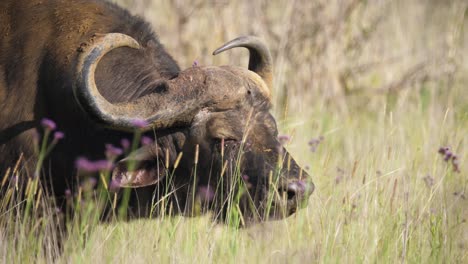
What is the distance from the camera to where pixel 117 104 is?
16.8 ft

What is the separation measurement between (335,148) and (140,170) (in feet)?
9.10

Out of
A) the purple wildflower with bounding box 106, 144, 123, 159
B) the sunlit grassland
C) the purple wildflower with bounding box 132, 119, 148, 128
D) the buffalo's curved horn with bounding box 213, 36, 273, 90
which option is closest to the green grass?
the sunlit grassland

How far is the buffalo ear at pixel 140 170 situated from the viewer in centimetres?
519

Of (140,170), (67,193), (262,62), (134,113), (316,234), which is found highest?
(262,62)

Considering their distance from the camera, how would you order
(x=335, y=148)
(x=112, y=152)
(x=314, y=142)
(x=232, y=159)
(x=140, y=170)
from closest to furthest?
(x=112, y=152) → (x=232, y=159) → (x=140, y=170) → (x=314, y=142) → (x=335, y=148)

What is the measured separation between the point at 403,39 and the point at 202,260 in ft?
23.5

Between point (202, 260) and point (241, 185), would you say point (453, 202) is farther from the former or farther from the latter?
point (202, 260)

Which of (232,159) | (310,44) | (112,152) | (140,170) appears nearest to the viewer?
(112,152)

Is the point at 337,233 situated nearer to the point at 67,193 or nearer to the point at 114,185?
the point at 114,185

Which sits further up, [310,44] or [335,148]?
[310,44]

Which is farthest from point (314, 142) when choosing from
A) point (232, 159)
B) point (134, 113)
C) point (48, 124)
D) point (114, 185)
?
point (48, 124)

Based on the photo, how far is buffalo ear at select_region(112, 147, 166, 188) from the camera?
519 centimetres

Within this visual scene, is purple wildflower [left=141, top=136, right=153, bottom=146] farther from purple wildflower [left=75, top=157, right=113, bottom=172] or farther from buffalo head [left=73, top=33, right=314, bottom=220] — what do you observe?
purple wildflower [left=75, top=157, right=113, bottom=172]

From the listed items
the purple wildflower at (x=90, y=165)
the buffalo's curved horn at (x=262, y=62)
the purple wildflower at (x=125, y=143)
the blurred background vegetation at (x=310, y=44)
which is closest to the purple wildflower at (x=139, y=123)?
the purple wildflower at (x=125, y=143)
